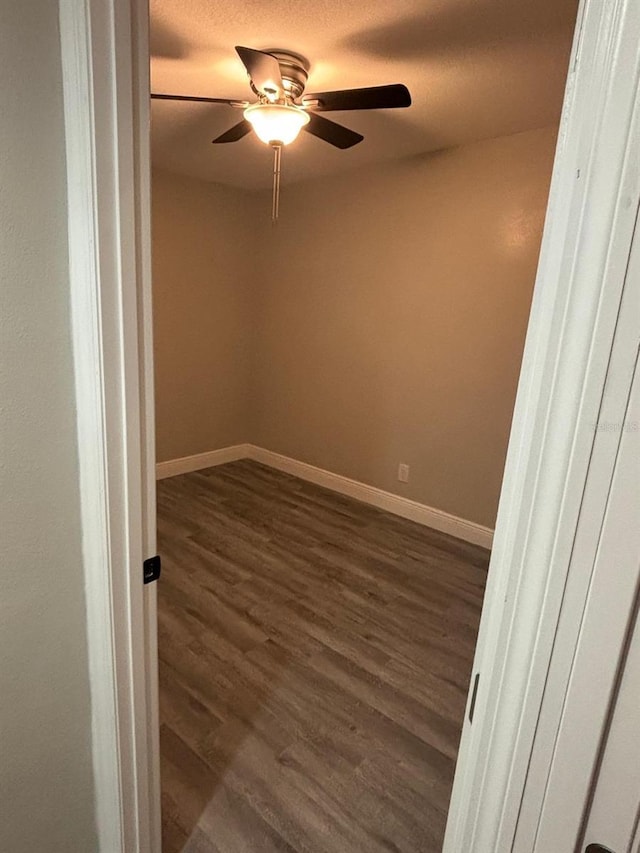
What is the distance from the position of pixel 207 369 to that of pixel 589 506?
399cm

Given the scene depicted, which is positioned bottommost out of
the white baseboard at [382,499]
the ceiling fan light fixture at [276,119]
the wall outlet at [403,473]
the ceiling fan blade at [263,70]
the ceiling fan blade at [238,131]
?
the white baseboard at [382,499]

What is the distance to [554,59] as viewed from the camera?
1833 millimetres

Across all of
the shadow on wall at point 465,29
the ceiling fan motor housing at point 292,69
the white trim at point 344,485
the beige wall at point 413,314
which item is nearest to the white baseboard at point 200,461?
the white trim at point 344,485

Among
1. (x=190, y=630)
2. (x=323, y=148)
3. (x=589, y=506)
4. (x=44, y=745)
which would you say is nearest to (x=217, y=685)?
(x=190, y=630)

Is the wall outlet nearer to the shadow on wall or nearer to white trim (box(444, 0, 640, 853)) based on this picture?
the shadow on wall

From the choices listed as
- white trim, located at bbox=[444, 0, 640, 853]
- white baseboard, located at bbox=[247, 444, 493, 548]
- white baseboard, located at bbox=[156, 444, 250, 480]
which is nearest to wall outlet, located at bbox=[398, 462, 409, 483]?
white baseboard, located at bbox=[247, 444, 493, 548]

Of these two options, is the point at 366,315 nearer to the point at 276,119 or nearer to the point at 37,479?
the point at 276,119

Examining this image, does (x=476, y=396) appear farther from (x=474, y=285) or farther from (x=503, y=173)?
(x=503, y=173)

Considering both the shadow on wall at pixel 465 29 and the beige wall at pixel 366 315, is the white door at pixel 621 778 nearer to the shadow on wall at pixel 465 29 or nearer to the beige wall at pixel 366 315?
the shadow on wall at pixel 465 29

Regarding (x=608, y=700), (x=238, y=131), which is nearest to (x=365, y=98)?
(x=238, y=131)

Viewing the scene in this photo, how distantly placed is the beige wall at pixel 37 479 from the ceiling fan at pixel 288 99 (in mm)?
1088

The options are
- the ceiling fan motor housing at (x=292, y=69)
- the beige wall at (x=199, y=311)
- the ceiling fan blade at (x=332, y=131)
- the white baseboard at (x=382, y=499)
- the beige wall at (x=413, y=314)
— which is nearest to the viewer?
the ceiling fan motor housing at (x=292, y=69)

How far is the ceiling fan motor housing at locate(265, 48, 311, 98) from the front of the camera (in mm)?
1910

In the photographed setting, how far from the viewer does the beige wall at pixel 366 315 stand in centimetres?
293
